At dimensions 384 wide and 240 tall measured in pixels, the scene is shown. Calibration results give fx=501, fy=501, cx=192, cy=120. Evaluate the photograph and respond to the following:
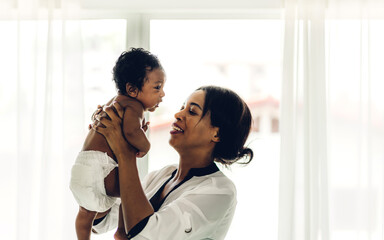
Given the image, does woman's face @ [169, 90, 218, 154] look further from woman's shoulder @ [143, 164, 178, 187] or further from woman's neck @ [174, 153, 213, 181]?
woman's shoulder @ [143, 164, 178, 187]

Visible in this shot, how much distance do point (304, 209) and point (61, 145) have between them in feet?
4.47

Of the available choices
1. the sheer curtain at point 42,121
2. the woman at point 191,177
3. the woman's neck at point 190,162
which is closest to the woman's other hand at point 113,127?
the woman at point 191,177

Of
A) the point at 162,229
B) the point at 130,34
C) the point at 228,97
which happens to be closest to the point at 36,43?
the point at 130,34

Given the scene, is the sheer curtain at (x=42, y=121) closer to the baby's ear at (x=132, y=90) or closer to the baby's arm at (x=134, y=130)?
the baby's ear at (x=132, y=90)

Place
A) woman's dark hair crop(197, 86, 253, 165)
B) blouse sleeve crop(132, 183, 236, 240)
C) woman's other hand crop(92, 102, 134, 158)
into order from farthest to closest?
1. woman's dark hair crop(197, 86, 253, 165)
2. woman's other hand crop(92, 102, 134, 158)
3. blouse sleeve crop(132, 183, 236, 240)

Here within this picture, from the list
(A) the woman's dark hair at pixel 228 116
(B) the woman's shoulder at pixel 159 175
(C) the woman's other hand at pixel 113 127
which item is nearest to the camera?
(C) the woman's other hand at pixel 113 127

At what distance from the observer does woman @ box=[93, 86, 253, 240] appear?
59.5 inches

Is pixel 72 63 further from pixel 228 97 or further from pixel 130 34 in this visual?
pixel 228 97

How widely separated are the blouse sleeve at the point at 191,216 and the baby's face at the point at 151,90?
413 millimetres

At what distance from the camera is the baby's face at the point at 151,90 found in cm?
183

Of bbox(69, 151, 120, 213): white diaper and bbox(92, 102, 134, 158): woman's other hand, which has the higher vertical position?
bbox(92, 102, 134, 158): woman's other hand

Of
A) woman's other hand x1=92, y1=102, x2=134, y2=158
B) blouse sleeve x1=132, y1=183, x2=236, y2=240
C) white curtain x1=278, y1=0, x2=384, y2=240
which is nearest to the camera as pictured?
blouse sleeve x1=132, y1=183, x2=236, y2=240

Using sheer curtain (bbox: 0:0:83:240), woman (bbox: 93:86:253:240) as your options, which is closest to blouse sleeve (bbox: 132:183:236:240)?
woman (bbox: 93:86:253:240)

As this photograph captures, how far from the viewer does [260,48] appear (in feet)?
9.44
